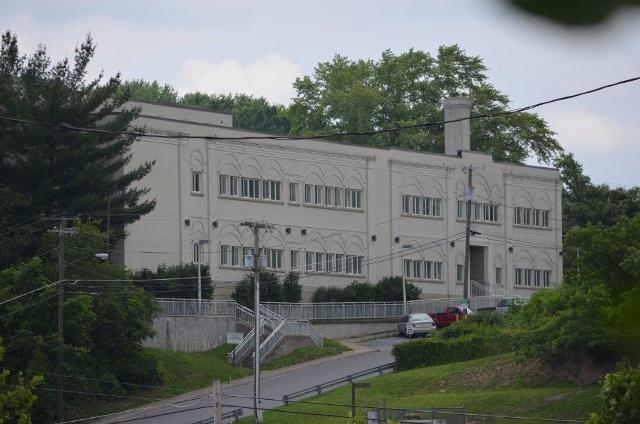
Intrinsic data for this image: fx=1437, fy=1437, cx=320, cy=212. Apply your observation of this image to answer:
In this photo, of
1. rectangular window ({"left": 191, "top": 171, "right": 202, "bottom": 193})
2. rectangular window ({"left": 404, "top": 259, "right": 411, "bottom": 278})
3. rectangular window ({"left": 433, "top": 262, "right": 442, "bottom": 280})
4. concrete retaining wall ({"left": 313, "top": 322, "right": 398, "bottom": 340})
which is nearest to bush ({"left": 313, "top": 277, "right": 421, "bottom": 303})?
concrete retaining wall ({"left": 313, "top": 322, "right": 398, "bottom": 340})

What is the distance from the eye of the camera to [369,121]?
100m

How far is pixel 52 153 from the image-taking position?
2500 inches

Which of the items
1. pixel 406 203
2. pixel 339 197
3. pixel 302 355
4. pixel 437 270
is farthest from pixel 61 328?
pixel 437 270

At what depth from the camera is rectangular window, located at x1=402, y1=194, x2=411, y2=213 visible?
8550 cm

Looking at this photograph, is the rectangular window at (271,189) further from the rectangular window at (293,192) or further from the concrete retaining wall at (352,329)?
the concrete retaining wall at (352,329)

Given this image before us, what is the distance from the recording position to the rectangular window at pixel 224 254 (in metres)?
75.9

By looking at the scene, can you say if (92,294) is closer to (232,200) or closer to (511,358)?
(511,358)

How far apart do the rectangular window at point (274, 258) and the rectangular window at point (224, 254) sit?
9.95 ft

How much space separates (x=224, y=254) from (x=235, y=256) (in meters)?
1.08

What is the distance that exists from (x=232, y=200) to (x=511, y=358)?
84.0 feet

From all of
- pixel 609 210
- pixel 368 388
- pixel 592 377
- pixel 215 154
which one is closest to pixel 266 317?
pixel 215 154

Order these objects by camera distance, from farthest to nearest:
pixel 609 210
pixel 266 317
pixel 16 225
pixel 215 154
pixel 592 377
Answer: pixel 609 210 < pixel 215 154 < pixel 266 317 < pixel 16 225 < pixel 592 377

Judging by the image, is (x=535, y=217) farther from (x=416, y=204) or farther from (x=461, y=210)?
(x=416, y=204)

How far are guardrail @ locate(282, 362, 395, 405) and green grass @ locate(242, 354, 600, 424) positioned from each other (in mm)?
456
